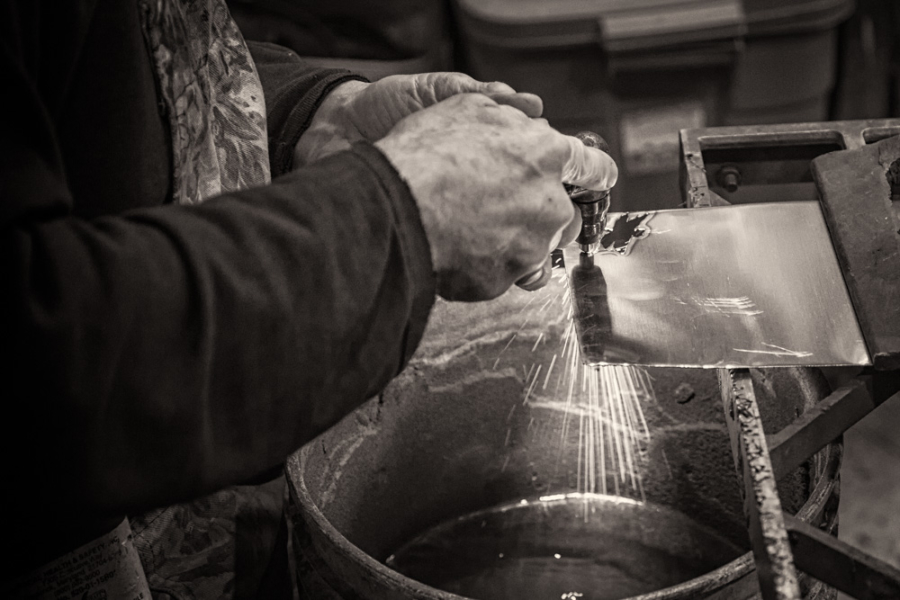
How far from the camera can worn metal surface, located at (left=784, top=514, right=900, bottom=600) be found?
793 millimetres

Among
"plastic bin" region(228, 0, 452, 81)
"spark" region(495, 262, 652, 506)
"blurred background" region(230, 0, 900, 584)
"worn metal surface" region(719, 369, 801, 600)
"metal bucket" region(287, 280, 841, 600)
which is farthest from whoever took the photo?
"plastic bin" region(228, 0, 452, 81)

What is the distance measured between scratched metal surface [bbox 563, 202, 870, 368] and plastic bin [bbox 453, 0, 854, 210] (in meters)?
1.14

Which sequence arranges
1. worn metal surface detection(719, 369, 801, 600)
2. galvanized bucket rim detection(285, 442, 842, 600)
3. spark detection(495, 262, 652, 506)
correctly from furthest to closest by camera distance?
spark detection(495, 262, 652, 506) < galvanized bucket rim detection(285, 442, 842, 600) < worn metal surface detection(719, 369, 801, 600)

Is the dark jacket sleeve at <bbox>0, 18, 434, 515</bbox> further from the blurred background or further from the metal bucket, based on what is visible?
the blurred background

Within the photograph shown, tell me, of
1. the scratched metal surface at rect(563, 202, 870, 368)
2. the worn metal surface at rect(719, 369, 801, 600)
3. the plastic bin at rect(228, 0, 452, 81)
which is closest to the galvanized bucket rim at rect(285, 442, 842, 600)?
the worn metal surface at rect(719, 369, 801, 600)

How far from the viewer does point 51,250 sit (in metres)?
0.65

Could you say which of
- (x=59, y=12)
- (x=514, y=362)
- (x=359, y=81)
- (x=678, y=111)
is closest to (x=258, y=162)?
(x=359, y=81)

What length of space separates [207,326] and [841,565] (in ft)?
1.95

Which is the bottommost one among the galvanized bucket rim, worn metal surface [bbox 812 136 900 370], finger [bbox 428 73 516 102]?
the galvanized bucket rim

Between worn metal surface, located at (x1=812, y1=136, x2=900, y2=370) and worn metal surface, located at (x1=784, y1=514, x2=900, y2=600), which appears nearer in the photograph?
worn metal surface, located at (x1=784, y1=514, x2=900, y2=600)

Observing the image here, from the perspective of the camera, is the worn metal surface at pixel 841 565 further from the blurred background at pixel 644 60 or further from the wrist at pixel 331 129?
the blurred background at pixel 644 60

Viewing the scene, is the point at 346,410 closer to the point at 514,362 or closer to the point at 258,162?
the point at 258,162

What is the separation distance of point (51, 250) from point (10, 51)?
0.50 feet

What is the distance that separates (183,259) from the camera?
692 millimetres
